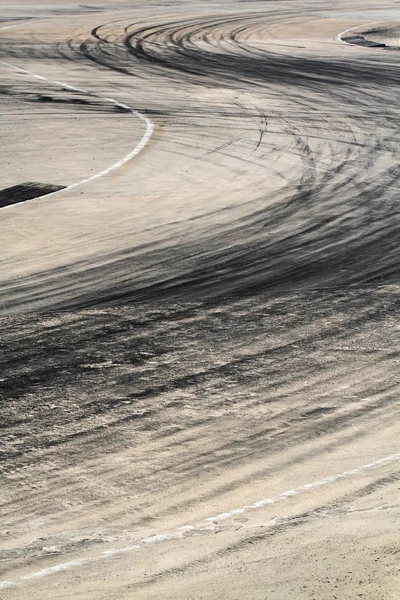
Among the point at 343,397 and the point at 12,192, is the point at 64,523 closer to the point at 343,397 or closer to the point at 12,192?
the point at 343,397

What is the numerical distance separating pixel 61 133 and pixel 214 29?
20611 mm

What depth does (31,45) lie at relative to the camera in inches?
1276

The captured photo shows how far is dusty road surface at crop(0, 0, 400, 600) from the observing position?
6.34m

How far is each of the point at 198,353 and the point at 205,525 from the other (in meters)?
2.91

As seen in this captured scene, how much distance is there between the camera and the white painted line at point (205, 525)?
20.1 feet

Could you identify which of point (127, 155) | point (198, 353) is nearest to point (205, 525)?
point (198, 353)

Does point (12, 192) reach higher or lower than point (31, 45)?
lower

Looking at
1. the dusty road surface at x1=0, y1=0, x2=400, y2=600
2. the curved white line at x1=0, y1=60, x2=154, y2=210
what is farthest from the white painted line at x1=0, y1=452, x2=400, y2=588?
the curved white line at x1=0, y1=60, x2=154, y2=210

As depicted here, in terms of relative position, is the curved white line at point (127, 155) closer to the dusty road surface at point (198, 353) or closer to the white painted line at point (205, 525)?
the dusty road surface at point (198, 353)

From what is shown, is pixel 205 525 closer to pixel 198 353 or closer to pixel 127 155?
pixel 198 353

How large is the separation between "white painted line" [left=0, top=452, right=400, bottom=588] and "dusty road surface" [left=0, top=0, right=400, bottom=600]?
17 millimetres

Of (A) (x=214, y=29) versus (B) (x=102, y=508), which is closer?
(B) (x=102, y=508)

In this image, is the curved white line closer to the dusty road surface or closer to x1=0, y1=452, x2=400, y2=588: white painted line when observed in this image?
the dusty road surface

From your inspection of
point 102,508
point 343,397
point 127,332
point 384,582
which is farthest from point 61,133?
point 384,582
